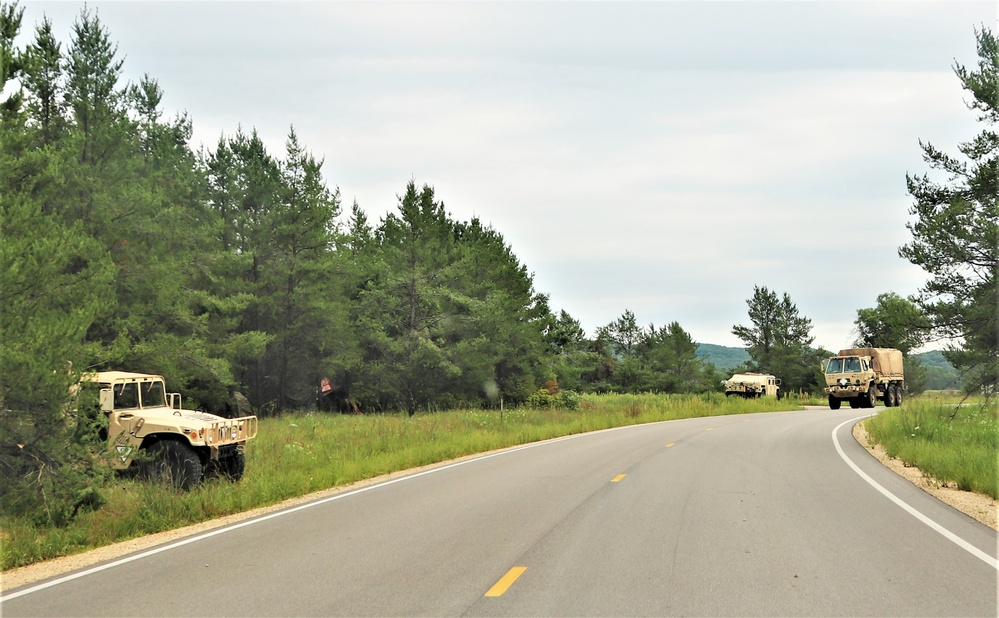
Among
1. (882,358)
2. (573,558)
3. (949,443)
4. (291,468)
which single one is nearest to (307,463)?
(291,468)

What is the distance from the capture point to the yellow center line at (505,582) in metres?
6.56

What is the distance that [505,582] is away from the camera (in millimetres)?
6898

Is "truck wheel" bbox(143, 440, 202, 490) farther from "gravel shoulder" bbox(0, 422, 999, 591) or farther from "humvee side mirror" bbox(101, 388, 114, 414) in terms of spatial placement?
"gravel shoulder" bbox(0, 422, 999, 591)

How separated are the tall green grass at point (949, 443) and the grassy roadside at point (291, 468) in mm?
10722

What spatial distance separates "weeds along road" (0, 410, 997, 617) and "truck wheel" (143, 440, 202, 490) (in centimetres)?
250

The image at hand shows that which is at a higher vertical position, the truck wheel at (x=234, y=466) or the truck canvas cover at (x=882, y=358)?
the truck canvas cover at (x=882, y=358)

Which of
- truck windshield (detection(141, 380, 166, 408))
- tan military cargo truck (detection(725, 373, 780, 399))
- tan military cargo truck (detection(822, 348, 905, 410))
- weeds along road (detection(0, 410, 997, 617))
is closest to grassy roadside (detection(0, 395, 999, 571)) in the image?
weeds along road (detection(0, 410, 997, 617))

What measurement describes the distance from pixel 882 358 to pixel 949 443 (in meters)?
30.1

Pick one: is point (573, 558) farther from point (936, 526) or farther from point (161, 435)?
point (161, 435)

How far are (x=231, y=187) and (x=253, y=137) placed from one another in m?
6.75

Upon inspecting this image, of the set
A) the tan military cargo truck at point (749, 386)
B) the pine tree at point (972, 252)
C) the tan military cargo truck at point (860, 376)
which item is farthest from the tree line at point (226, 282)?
the tan military cargo truck at point (860, 376)

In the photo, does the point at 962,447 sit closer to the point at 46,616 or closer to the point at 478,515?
the point at 478,515

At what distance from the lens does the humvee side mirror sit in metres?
13.6

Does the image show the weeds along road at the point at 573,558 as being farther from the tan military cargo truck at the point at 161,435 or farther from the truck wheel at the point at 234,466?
the truck wheel at the point at 234,466
